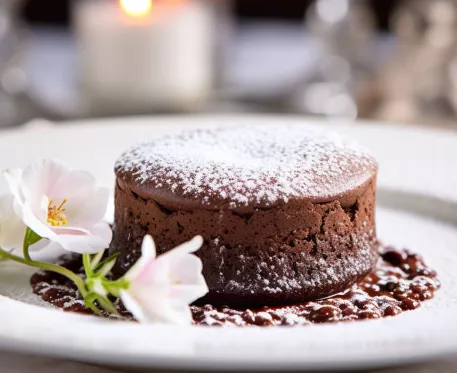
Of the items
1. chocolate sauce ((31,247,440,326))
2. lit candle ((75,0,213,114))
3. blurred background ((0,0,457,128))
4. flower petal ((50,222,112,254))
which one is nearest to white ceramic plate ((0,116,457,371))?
chocolate sauce ((31,247,440,326))

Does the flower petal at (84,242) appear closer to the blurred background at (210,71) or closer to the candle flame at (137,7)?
the blurred background at (210,71)

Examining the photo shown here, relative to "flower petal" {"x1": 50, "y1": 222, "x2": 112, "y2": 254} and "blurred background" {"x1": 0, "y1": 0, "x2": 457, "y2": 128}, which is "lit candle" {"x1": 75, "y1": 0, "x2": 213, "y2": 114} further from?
"flower petal" {"x1": 50, "y1": 222, "x2": 112, "y2": 254}

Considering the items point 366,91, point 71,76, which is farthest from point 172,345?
point 71,76

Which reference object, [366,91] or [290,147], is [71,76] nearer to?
[366,91]

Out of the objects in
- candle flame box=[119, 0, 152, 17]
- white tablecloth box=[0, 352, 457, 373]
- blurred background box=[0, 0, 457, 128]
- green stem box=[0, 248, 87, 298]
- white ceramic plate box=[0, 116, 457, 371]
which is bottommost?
blurred background box=[0, 0, 457, 128]

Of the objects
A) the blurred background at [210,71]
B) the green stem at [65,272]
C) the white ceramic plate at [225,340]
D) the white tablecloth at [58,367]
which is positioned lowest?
the blurred background at [210,71]

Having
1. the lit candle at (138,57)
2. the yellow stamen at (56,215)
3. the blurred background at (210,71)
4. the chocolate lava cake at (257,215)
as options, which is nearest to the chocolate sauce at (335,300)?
the chocolate lava cake at (257,215)
